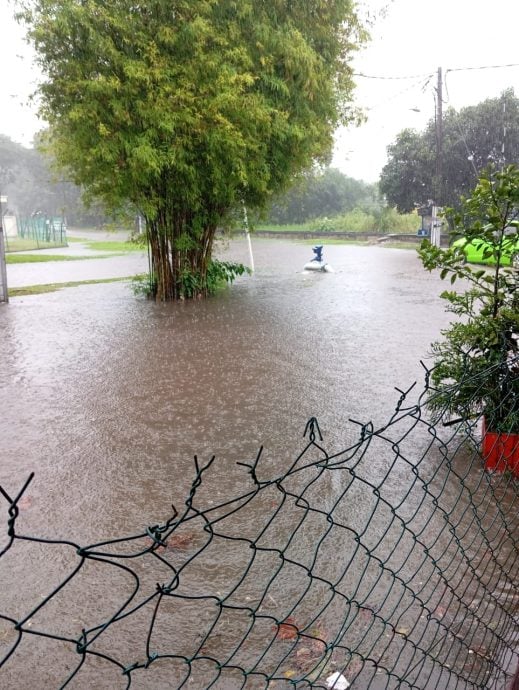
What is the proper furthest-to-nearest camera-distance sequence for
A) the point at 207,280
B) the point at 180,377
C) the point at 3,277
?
the point at 207,280 → the point at 3,277 → the point at 180,377

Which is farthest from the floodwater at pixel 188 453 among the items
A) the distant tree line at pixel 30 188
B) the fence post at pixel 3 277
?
the distant tree line at pixel 30 188

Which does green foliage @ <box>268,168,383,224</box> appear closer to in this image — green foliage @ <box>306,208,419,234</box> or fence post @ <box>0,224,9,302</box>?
green foliage @ <box>306,208,419,234</box>

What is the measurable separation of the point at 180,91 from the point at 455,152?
2078 centimetres

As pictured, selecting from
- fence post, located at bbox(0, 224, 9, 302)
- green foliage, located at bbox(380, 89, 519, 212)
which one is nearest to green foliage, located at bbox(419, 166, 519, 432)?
fence post, located at bbox(0, 224, 9, 302)

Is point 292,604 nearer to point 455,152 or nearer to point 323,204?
point 455,152

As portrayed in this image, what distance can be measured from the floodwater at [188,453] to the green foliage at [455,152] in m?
18.3

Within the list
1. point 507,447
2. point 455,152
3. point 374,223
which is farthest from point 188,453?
point 374,223

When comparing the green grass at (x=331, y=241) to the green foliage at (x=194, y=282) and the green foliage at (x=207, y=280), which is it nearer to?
the green foliage at (x=207, y=280)

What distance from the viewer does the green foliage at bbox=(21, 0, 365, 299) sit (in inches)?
335

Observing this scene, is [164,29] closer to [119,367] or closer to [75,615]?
[119,367]

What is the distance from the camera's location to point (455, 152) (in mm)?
26000

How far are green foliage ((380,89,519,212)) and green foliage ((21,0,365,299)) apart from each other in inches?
618

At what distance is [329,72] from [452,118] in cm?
1785

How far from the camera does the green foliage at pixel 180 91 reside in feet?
27.9
